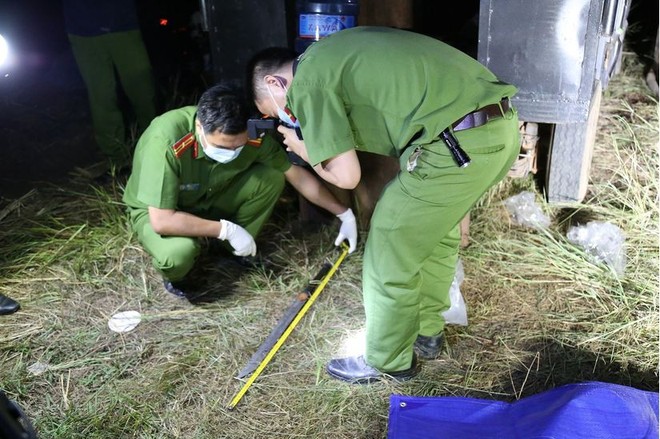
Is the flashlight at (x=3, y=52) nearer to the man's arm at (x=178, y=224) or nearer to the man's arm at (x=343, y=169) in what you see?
the man's arm at (x=178, y=224)

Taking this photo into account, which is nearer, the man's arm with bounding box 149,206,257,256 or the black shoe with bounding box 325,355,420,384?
the black shoe with bounding box 325,355,420,384

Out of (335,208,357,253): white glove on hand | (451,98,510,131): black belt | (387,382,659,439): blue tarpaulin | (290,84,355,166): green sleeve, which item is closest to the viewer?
(387,382,659,439): blue tarpaulin

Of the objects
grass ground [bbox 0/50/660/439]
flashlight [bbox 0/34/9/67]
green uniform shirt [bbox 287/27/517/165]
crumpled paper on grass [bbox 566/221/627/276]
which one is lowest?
grass ground [bbox 0/50/660/439]

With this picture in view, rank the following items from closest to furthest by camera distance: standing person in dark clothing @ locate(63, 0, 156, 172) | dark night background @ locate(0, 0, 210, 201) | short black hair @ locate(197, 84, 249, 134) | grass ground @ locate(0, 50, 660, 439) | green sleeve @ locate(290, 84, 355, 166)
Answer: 1. green sleeve @ locate(290, 84, 355, 166)
2. grass ground @ locate(0, 50, 660, 439)
3. short black hair @ locate(197, 84, 249, 134)
4. standing person in dark clothing @ locate(63, 0, 156, 172)
5. dark night background @ locate(0, 0, 210, 201)

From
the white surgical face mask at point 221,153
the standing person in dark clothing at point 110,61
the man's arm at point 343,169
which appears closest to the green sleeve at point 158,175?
the white surgical face mask at point 221,153

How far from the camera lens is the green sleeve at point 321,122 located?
7.09ft

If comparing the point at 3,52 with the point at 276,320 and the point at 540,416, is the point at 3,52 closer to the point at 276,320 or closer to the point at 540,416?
the point at 276,320

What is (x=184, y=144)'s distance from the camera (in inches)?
119

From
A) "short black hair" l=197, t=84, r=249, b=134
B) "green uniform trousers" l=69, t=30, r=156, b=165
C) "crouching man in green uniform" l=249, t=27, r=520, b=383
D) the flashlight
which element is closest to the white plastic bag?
"crouching man in green uniform" l=249, t=27, r=520, b=383

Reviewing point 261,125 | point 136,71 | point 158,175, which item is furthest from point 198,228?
point 136,71

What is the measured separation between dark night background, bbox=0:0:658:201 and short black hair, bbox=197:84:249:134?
202 cm

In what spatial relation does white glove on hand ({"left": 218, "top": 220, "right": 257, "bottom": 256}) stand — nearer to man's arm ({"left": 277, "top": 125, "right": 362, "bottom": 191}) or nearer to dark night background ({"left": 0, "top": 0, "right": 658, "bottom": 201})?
man's arm ({"left": 277, "top": 125, "right": 362, "bottom": 191})

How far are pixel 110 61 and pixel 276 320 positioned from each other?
7.70 feet

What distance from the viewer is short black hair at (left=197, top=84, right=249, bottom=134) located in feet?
9.25
